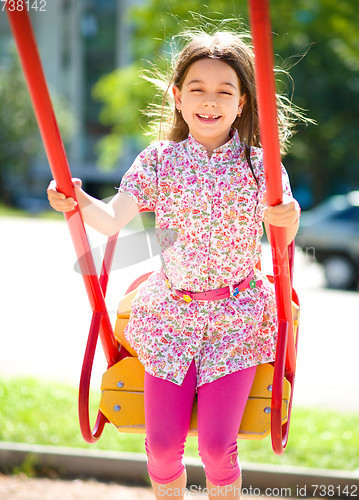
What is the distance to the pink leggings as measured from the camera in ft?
6.48

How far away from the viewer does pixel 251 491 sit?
11.2ft

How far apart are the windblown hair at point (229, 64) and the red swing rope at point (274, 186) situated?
1.41 ft

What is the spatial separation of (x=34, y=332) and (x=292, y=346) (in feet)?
16.0

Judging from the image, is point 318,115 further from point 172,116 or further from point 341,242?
point 172,116

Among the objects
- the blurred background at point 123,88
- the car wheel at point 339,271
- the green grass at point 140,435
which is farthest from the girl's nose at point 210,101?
the car wheel at point 339,271

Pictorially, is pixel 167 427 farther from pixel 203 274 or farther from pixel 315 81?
pixel 315 81

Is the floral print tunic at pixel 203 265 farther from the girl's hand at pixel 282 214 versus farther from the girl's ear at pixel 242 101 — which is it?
the girl's hand at pixel 282 214

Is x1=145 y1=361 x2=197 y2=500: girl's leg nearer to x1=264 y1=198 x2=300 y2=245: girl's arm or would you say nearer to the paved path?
the paved path

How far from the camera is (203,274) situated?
2109mm

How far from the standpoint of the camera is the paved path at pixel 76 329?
5145 mm

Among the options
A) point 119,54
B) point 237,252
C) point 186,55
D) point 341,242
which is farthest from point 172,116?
point 119,54

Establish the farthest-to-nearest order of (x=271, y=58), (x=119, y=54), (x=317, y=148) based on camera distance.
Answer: (x=119, y=54)
(x=317, y=148)
(x=271, y=58)

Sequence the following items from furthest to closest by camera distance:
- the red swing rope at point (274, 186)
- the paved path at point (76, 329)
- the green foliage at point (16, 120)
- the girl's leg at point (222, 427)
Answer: the green foliage at point (16, 120) < the paved path at point (76, 329) < the girl's leg at point (222, 427) < the red swing rope at point (274, 186)

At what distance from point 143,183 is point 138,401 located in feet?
2.22
